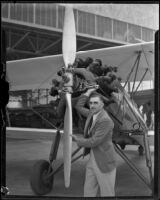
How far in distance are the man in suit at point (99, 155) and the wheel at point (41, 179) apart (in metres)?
0.40

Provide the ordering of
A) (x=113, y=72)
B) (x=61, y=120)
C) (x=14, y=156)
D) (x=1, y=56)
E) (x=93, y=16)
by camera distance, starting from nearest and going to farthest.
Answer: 1. (x=1, y=56)
2. (x=93, y=16)
3. (x=61, y=120)
4. (x=113, y=72)
5. (x=14, y=156)

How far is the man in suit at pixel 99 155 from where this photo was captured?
2086 mm

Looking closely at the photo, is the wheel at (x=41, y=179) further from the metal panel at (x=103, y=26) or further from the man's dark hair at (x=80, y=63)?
the metal panel at (x=103, y=26)

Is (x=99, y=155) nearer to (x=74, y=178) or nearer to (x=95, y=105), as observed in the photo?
(x=95, y=105)

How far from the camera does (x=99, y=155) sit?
210 centimetres

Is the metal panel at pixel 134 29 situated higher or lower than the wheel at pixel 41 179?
higher

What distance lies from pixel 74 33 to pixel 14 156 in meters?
2.51

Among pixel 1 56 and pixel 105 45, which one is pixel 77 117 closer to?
pixel 105 45

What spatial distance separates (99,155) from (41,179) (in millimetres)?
649

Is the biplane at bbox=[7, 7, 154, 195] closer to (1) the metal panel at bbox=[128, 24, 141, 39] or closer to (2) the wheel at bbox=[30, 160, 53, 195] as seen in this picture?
(2) the wheel at bbox=[30, 160, 53, 195]

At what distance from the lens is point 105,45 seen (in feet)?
8.20

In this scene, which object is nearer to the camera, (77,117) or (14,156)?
(77,117)

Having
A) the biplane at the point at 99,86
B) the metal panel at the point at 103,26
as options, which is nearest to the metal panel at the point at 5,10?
the biplane at the point at 99,86

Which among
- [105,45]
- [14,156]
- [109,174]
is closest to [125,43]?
[105,45]
